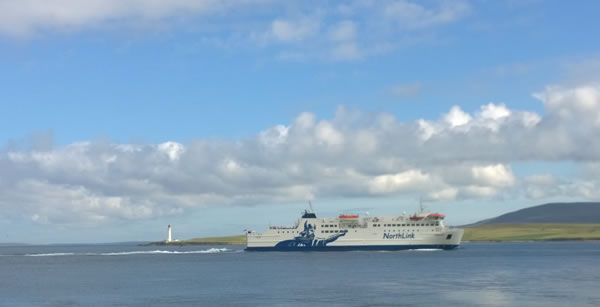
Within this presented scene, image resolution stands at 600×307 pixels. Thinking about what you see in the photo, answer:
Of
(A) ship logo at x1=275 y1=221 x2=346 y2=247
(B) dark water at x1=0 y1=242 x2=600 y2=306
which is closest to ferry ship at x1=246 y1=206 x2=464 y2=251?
(A) ship logo at x1=275 y1=221 x2=346 y2=247

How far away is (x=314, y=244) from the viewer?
118m

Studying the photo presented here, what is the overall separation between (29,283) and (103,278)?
24.5ft

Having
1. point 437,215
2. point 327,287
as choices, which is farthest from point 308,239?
point 327,287

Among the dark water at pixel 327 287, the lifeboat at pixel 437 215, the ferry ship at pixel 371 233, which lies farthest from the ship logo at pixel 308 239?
the dark water at pixel 327 287

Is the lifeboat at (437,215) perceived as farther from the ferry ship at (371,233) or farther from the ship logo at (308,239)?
the ship logo at (308,239)

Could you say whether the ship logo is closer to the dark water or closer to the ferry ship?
the ferry ship

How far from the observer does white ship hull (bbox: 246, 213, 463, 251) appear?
113 m

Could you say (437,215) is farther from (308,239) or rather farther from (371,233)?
(308,239)

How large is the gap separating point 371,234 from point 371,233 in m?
0.18

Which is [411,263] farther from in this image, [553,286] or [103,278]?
[103,278]

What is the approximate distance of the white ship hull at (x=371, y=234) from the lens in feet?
371

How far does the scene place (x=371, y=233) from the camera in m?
114

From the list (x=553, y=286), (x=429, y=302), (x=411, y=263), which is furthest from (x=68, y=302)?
(x=411, y=263)

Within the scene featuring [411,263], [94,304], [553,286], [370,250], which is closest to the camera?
[94,304]
